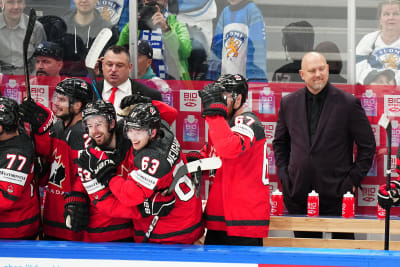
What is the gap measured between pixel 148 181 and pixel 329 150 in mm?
1383

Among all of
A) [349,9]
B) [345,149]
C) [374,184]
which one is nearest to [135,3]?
[349,9]

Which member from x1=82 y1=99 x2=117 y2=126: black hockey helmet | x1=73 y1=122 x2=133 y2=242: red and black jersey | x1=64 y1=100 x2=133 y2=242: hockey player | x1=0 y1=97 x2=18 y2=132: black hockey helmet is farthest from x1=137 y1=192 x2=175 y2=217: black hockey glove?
x1=0 y1=97 x2=18 y2=132: black hockey helmet

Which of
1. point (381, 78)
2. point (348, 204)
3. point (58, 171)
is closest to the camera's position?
point (58, 171)

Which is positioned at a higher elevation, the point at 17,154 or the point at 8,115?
the point at 8,115

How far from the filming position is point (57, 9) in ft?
14.7

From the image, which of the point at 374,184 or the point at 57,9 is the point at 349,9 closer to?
the point at 374,184

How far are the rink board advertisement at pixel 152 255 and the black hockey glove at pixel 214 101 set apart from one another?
688 mm

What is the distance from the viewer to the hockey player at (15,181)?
10.8 ft

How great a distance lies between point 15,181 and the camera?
3.29 meters

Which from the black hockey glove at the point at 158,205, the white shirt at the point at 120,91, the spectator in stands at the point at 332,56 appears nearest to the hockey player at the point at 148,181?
the black hockey glove at the point at 158,205

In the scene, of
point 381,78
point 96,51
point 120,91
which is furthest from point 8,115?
point 381,78

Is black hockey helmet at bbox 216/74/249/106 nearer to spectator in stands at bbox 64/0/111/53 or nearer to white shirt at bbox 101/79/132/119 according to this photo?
white shirt at bbox 101/79/132/119

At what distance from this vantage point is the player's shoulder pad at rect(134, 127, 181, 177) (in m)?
3.16

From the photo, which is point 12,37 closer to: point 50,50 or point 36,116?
point 50,50
